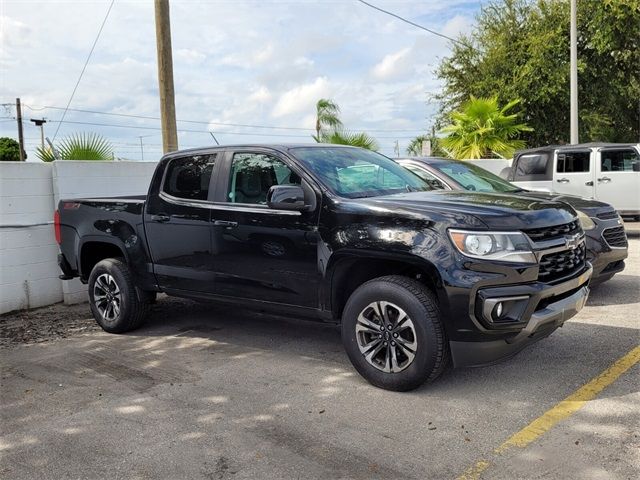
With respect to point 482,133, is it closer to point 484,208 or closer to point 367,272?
point 367,272

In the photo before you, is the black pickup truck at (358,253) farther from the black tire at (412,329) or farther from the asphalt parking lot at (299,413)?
the asphalt parking lot at (299,413)

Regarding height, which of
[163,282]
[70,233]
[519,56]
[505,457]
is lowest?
[505,457]

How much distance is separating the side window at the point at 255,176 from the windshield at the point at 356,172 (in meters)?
0.21

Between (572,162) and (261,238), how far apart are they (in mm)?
9093

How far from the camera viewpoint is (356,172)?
533cm

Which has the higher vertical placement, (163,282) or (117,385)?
(163,282)

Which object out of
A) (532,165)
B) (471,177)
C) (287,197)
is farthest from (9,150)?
(287,197)

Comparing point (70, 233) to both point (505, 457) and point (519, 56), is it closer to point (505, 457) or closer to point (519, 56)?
point (505, 457)

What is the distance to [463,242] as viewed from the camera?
13.6ft

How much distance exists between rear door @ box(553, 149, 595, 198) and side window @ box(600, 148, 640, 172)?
0.21 metres

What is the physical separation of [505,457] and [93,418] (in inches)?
105

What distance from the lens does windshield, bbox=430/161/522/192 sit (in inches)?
313

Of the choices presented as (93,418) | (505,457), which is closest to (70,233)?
(93,418)

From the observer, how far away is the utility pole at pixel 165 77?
984 centimetres
